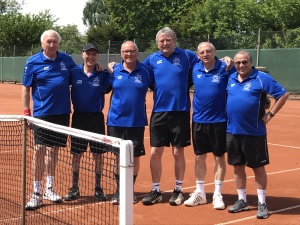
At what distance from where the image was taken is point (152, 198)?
6906 millimetres

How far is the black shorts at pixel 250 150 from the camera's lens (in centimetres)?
627

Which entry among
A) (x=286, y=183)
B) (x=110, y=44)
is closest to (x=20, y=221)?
(x=286, y=183)

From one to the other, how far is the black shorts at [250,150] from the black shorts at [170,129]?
686 mm

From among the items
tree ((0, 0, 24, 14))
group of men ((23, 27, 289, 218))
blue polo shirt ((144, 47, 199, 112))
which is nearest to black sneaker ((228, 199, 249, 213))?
group of men ((23, 27, 289, 218))

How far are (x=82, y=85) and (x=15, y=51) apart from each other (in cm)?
3820

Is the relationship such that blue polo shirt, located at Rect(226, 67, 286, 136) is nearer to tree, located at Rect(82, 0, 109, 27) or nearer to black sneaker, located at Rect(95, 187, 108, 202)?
black sneaker, located at Rect(95, 187, 108, 202)

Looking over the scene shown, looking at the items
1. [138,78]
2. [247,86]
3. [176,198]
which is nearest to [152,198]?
[176,198]

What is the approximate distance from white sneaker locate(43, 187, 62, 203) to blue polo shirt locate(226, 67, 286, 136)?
7.64 ft

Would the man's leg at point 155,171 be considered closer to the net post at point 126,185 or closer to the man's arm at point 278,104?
the man's arm at point 278,104

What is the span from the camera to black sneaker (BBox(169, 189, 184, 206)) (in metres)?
6.84

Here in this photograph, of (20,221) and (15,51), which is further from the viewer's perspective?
(15,51)

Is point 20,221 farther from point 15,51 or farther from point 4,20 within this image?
point 4,20

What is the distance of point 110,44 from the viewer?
34.4m

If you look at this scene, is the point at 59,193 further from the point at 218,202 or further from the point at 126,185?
the point at 126,185
